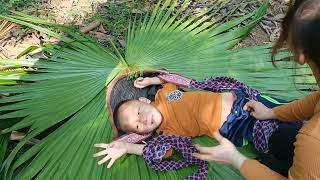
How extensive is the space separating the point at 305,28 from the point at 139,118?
1156mm

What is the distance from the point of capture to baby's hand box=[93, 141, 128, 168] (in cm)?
211

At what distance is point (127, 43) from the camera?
9.21 ft

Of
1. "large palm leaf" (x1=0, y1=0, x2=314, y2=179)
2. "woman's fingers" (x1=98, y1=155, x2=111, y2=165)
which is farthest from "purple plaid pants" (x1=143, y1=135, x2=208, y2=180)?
"woman's fingers" (x1=98, y1=155, x2=111, y2=165)

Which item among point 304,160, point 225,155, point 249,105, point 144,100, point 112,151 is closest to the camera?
point 304,160

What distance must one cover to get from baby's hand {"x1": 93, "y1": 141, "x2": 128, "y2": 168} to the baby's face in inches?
5.7

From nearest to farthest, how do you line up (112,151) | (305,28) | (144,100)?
(305,28)
(112,151)
(144,100)

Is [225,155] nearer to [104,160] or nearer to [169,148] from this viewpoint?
[169,148]

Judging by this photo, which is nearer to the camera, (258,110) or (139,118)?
(258,110)

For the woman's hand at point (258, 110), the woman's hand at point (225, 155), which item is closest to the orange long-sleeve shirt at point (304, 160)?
the woman's hand at point (225, 155)

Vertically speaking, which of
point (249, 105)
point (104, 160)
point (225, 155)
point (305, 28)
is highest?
point (305, 28)

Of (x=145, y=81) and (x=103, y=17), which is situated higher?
(x=103, y=17)

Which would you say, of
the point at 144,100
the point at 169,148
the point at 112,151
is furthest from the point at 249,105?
the point at 112,151

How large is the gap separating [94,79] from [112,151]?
530 mm

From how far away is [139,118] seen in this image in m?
2.31
